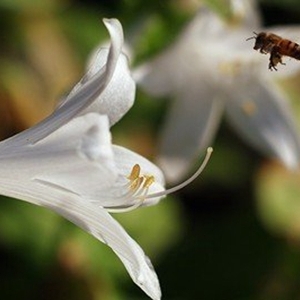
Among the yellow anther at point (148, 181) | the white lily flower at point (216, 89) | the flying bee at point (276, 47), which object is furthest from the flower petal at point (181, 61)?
the yellow anther at point (148, 181)

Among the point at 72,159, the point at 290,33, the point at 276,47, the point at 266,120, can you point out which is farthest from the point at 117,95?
the point at 266,120

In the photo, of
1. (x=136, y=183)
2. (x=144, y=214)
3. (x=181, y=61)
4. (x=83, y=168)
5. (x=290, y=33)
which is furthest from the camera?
(x=144, y=214)

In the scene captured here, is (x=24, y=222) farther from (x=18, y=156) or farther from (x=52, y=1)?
(x=18, y=156)

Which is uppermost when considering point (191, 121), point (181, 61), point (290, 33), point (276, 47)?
point (276, 47)

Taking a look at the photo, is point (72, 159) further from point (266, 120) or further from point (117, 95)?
point (266, 120)

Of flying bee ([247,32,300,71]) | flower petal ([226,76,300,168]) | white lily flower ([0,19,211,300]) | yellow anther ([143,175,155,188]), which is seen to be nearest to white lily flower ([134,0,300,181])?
flower petal ([226,76,300,168])

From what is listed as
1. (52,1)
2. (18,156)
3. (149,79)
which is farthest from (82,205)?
(52,1)
